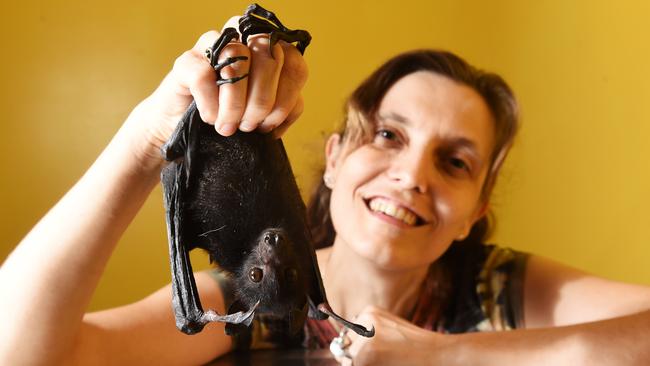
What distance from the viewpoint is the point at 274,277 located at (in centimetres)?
49

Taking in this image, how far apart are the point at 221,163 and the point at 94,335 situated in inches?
17.5

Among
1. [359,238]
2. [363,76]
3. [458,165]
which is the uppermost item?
[363,76]

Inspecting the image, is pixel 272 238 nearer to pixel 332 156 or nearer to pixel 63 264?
pixel 63 264

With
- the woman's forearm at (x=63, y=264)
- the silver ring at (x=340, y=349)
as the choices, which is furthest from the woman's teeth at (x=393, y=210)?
the woman's forearm at (x=63, y=264)

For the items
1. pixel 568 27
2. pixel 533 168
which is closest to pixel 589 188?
pixel 533 168

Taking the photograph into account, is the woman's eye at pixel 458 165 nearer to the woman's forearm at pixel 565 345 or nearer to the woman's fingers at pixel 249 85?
the woman's forearm at pixel 565 345

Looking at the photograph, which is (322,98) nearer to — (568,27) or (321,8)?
(321,8)

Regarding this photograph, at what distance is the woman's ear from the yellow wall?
227mm

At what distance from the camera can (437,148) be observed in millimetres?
1037

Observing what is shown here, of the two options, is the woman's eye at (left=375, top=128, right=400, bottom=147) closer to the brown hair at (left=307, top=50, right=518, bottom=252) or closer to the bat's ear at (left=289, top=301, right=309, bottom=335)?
the brown hair at (left=307, top=50, right=518, bottom=252)

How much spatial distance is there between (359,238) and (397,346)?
Answer: 0.61ft

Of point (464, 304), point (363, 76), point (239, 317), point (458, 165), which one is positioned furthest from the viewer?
point (363, 76)

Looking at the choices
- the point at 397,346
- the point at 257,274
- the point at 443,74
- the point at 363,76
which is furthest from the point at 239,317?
the point at 363,76

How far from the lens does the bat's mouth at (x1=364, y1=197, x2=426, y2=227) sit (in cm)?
99
